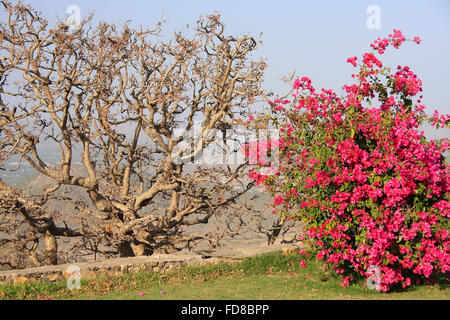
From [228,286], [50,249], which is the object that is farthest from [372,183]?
[50,249]

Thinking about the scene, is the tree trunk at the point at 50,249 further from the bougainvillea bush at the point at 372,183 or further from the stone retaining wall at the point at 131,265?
the bougainvillea bush at the point at 372,183

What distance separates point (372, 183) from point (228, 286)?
12.8ft

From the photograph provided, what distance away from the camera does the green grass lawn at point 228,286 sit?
9.96m

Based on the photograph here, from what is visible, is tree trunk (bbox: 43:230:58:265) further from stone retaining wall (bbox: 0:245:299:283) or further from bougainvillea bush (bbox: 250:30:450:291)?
bougainvillea bush (bbox: 250:30:450:291)

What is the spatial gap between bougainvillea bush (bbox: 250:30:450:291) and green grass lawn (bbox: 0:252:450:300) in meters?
0.42

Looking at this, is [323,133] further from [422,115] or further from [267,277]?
[267,277]

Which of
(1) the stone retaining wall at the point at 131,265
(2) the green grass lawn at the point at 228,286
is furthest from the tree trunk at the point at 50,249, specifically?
(2) the green grass lawn at the point at 228,286

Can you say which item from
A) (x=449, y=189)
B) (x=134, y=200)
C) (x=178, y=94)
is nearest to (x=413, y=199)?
(x=449, y=189)

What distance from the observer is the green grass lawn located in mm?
9961

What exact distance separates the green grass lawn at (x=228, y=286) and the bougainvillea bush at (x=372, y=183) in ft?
1.39

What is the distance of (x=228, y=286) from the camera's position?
1093cm

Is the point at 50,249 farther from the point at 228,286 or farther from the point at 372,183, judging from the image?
the point at 372,183

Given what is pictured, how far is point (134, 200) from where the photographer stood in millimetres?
15953

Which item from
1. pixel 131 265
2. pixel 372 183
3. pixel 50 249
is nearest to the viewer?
pixel 372 183
